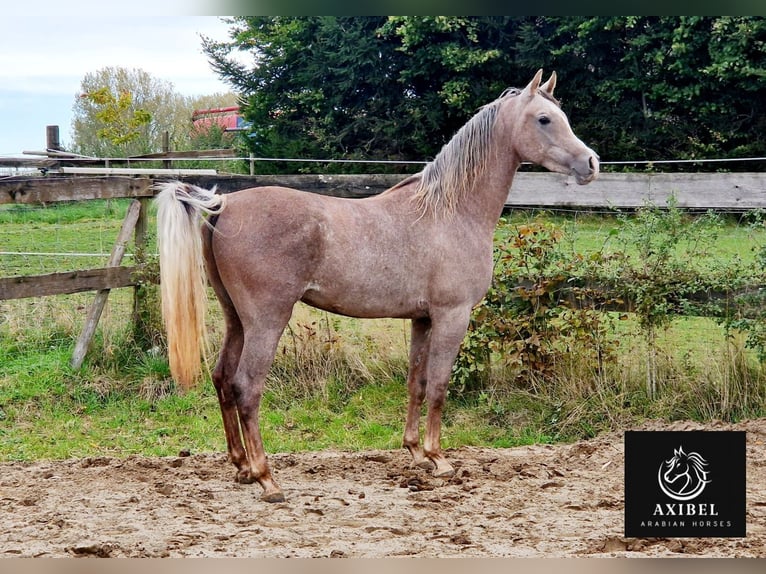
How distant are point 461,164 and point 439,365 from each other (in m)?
1.20

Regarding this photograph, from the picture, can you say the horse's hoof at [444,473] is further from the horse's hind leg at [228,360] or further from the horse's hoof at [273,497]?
the horse's hind leg at [228,360]

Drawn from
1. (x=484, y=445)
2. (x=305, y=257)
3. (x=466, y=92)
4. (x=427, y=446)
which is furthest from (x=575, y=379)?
(x=466, y=92)

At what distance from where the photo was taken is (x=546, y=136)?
14.5ft

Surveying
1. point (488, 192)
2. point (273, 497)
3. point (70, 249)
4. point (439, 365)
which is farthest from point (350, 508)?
point (70, 249)

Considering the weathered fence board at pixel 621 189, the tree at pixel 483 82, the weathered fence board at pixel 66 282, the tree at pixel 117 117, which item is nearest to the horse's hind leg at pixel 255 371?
the weathered fence board at pixel 621 189

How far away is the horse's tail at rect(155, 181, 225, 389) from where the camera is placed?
393 centimetres

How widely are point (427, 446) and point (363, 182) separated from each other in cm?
247

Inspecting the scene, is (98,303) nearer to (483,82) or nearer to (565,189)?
(565,189)

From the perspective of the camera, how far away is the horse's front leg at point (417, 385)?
4715mm

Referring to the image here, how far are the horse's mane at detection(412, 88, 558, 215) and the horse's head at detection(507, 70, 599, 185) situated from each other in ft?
0.40

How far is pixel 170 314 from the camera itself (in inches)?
155

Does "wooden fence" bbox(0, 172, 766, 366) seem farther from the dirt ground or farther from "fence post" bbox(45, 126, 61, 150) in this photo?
"fence post" bbox(45, 126, 61, 150)

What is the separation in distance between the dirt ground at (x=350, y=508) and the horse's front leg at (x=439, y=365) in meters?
0.14

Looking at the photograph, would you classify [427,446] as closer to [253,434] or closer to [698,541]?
[253,434]
